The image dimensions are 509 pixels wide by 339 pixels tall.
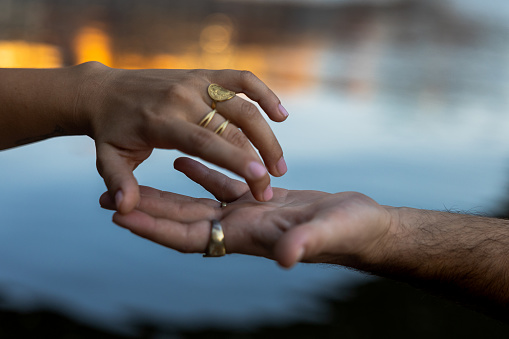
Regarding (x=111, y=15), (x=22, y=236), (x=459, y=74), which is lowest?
(x=22, y=236)

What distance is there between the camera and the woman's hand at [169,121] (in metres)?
1.57

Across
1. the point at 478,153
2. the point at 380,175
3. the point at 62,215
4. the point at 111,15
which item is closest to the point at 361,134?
the point at 380,175

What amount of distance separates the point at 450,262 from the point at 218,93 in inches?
40.1

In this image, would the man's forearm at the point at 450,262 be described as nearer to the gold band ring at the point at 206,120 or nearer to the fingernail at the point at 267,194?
the fingernail at the point at 267,194

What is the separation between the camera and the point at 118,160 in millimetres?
1699

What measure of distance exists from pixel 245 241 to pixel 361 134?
11.0 feet

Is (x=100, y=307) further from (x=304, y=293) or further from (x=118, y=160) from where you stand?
(x=118, y=160)

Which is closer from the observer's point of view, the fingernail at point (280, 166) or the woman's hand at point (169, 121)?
the woman's hand at point (169, 121)

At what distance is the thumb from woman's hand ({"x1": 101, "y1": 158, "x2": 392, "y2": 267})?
0.03 meters

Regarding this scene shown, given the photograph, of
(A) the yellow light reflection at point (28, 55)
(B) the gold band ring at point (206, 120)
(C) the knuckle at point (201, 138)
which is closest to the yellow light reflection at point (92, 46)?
(A) the yellow light reflection at point (28, 55)

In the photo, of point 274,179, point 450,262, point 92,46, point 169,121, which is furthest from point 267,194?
point 92,46

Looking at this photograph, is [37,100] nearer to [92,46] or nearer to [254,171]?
[254,171]

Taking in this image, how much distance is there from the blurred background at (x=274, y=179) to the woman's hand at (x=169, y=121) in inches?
40.5

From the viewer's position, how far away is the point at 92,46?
20.0ft
